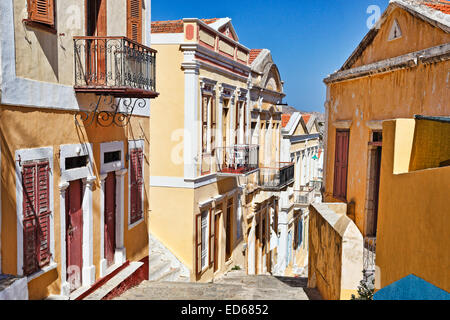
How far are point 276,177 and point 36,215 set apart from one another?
12.0 m

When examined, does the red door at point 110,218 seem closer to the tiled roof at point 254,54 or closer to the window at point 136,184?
the window at point 136,184

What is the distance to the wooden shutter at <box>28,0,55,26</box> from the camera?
5629mm

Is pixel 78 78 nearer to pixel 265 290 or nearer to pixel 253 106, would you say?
pixel 265 290

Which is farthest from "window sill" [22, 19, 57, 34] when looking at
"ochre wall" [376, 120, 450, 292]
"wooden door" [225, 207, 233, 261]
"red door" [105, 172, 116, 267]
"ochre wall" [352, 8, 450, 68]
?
"wooden door" [225, 207, 233, 261]

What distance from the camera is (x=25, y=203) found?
19.0 feet

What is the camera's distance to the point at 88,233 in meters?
7.39

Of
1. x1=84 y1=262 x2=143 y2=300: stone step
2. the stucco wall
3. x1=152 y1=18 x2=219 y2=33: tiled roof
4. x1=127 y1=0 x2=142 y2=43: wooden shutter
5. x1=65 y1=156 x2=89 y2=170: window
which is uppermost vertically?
x1=152 y1=18 x2=219 y2=33: tiled roof

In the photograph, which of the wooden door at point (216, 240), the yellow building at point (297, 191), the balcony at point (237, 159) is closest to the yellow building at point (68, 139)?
the balcony at point (237, 159)

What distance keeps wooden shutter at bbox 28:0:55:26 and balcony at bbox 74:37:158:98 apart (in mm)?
744

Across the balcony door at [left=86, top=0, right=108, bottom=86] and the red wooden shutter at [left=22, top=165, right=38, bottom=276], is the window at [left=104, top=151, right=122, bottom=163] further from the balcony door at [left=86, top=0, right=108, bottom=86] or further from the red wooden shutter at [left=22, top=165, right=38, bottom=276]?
the red wooden shutter at [left=22, top=165, right=38, bottom=276]

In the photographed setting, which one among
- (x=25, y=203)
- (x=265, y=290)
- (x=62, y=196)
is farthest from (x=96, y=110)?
(x=265, y=290)

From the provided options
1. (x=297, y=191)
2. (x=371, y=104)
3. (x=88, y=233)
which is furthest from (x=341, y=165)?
(x=297, y=191)

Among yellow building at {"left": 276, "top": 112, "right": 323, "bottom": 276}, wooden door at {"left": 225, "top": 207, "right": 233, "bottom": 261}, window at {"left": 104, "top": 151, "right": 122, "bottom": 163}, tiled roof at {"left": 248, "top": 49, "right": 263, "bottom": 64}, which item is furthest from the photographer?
yellow building at {"left": 276, "top": 112, "right": 323, "bottom": 276}
